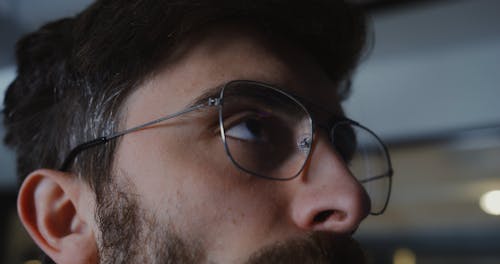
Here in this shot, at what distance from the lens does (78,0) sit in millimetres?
1856

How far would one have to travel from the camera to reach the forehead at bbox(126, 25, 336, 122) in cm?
82

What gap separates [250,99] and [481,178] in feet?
9.34

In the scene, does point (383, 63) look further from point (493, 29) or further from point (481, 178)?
point (481, 178)

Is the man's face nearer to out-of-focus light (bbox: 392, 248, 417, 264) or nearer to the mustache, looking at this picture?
the mustache

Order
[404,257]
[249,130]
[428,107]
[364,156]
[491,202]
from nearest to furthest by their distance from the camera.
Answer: [249,130], [364,156], [428,107], [491,202], [404,257]

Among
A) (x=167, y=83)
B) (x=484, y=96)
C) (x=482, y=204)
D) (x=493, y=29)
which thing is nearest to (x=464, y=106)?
(x=484, y=96)

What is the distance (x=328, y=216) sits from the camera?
2.47 feet

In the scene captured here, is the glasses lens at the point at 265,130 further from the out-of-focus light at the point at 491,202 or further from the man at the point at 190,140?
the out-of-focus light at the point at 491,202

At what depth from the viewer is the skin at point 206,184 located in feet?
2.41

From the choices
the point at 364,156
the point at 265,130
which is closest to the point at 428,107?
the point at 364,156

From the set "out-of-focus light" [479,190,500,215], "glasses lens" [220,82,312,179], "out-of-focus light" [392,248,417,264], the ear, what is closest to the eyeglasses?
"glasses lens" [220,82,312,179]

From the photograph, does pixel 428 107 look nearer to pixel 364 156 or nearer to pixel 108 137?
pixel 364 156

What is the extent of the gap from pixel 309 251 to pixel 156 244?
0.24 meters

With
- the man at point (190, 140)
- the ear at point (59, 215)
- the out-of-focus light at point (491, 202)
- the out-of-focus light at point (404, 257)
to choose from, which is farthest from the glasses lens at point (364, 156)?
the out-of-focus light at point (404, 257)
